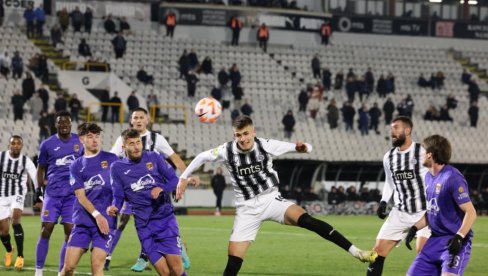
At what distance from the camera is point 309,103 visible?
154ft

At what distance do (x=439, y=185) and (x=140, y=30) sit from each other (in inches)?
1650

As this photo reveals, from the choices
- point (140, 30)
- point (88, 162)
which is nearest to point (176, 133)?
point (140, 30)

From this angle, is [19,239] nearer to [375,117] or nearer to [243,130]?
[243,130]

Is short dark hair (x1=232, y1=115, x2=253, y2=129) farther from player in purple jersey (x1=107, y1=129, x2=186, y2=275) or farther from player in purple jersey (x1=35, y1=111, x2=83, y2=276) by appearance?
player in purple jersey (x1=35, y1=111, x2=83, y2=276)

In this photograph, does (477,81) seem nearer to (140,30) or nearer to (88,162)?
(140,30)

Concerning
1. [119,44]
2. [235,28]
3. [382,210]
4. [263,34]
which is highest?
[235,28]

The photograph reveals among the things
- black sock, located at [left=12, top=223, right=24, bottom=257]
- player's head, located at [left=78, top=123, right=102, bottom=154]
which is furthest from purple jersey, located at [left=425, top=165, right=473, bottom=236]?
black sock, located at [left=12, top=223, right=24, bottom=257]

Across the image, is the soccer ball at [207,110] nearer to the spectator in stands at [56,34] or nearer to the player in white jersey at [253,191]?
the player in white jersey at [253,191]

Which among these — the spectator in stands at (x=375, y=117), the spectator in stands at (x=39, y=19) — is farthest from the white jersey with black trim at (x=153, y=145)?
the spectator in stands at (x=39, y=19)

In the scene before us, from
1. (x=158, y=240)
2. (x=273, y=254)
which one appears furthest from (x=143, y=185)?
(x=273, y=254)

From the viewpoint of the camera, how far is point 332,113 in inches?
1804

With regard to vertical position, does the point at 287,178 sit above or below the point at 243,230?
below

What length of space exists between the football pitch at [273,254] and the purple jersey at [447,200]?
20.4 feet

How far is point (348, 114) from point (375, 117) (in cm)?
133
